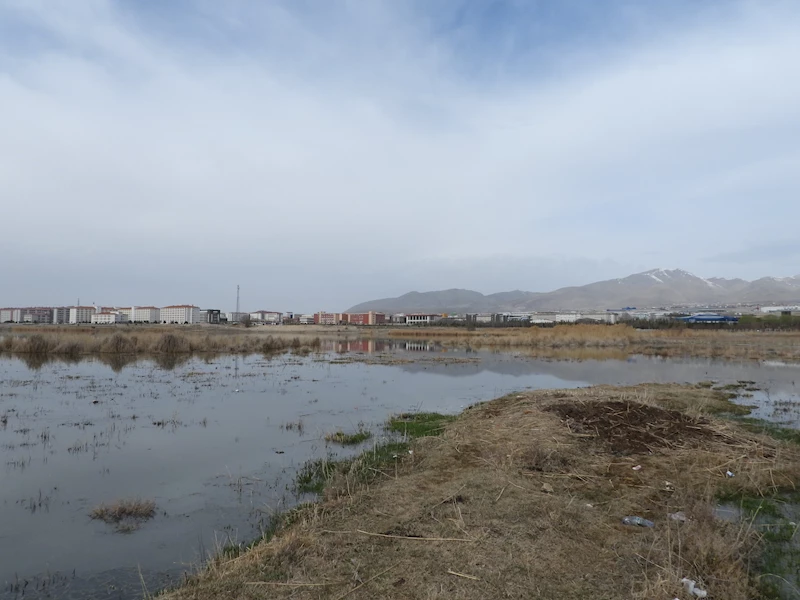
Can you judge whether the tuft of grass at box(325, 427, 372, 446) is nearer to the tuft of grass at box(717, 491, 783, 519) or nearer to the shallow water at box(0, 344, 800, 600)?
the shallow water at box(0, 344, 800, 600)

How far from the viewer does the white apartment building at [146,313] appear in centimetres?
16150

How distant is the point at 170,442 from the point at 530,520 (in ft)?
29.3

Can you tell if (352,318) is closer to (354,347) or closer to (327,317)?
(327,317)

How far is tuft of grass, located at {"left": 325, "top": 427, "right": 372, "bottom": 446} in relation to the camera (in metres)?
11.4

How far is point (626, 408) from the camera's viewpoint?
11.9m

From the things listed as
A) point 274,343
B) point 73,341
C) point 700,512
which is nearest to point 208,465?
point 700,512

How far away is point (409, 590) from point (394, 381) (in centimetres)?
1891

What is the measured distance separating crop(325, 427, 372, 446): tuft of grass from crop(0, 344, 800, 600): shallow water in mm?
265


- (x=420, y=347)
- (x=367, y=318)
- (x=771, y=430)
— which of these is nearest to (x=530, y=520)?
(x=771, y=430)

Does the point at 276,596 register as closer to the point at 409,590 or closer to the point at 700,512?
the point at 409,590

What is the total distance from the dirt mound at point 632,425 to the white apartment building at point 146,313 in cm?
17105

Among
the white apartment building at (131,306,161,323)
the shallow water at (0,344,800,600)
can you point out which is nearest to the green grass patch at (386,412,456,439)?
the shallow water at (0,344,800,600)

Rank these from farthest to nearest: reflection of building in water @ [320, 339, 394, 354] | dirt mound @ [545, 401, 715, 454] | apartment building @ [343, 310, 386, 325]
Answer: apartment building @ [343, 310, 386, 325] < reflection of building in water @ [320, 339, 394, 354] < dirt mound @ [545, 401, 715, 454]

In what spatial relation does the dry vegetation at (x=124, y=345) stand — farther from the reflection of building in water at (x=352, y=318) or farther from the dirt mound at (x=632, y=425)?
the reflection of building in water at (x=352, y=318)
